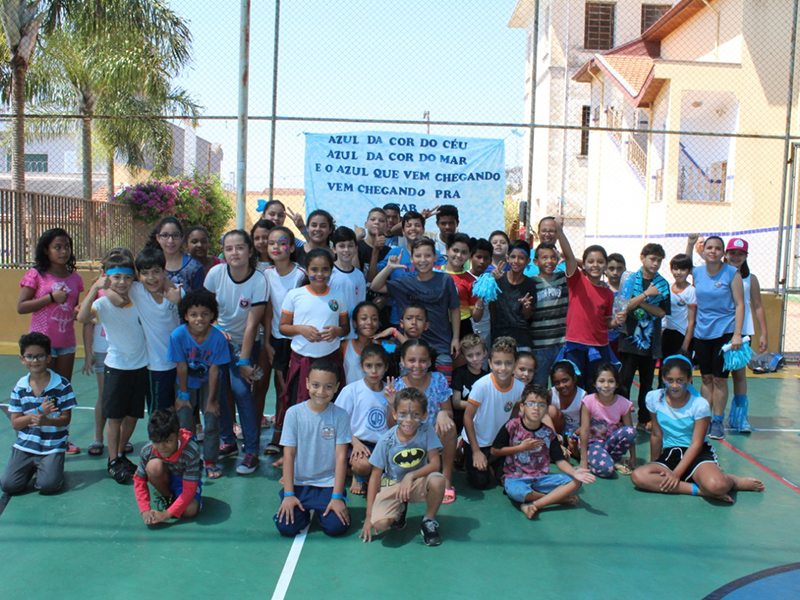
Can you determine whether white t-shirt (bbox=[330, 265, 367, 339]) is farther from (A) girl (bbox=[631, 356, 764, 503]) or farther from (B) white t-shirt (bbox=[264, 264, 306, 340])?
(A) girl (bbox=[631, 356, 764, 503])

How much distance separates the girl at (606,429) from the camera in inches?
187

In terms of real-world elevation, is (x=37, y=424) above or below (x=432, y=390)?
below

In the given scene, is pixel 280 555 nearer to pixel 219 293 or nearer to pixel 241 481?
pixel 241 481

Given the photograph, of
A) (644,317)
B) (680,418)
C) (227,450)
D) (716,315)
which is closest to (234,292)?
(227,450)

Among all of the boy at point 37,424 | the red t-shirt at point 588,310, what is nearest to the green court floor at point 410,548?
the boy at point 37,424

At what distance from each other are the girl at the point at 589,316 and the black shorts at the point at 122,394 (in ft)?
9.97

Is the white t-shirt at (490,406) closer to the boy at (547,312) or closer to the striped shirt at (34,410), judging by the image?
the boy at (547,312)

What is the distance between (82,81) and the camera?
715 inches

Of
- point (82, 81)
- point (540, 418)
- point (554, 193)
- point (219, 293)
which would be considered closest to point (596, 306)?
point (540, 418)

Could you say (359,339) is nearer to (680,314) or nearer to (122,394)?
(122,394)

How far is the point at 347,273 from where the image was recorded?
493 cm

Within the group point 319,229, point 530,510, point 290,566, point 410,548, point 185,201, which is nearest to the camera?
point 290,566

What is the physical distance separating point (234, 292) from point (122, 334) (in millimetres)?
766

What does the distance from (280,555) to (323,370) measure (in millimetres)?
987
